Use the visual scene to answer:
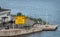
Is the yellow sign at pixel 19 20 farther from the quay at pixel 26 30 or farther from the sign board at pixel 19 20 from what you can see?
the quay at pixel 26 30

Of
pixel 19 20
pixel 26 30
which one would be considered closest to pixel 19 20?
pixel 19 20

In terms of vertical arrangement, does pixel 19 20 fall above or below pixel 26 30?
above

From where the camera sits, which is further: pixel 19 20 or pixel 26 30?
pixel 26 30

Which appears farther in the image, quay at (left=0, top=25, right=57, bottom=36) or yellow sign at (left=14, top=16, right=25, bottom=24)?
quay at (left=0, top=25, right=57, bottom=36)

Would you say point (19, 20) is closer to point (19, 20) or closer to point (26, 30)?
point (19, 20)

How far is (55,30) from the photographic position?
11023mm

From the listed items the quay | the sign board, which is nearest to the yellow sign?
the sign board

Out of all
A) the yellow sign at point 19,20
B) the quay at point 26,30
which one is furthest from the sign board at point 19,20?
the quay at point 26,30

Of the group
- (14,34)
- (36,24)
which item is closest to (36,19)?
(36,24)

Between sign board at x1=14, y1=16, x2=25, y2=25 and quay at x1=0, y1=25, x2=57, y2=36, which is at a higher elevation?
sign board at x1=14, y1=16, x2=25, y2=25

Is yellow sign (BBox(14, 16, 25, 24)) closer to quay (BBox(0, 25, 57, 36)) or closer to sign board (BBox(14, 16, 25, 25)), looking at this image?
sign board (BBox(14, 16, 25, 25))

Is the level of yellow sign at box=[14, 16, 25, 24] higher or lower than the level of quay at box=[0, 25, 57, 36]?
higher

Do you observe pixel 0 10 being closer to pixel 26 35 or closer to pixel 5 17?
pixel 5 17

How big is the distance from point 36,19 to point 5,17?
1.15 meters
